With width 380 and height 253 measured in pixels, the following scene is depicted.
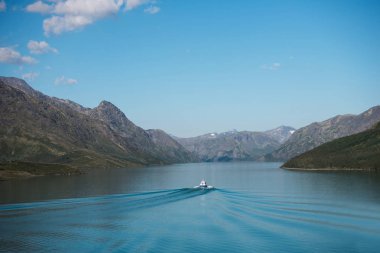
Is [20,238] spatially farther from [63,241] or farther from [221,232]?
[221,232]

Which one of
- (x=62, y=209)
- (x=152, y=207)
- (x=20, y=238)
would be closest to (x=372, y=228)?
(x=152, y=207)

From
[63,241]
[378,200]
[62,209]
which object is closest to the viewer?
[63,241]

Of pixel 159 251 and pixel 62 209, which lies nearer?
pixel 159 251

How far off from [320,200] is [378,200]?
1460cm

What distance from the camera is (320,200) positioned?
4619 inches

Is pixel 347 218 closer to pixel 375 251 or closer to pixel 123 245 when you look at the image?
pixel 375 251

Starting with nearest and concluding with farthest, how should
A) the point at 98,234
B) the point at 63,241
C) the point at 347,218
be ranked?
the point at 63,241, the point at 98,234, the point at 347,218

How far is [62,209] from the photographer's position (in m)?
101

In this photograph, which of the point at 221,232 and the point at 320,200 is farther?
the point at 320,200

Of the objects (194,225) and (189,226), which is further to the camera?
(194,225)

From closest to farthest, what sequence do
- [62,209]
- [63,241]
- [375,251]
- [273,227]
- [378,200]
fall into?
[375,251] → [63,241] → [273,227] → [62,209] → [378,200]

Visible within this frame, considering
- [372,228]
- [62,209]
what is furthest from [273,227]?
[62,209]

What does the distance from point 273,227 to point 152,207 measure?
38107 mm

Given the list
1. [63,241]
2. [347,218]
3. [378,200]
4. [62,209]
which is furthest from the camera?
[378,200]
